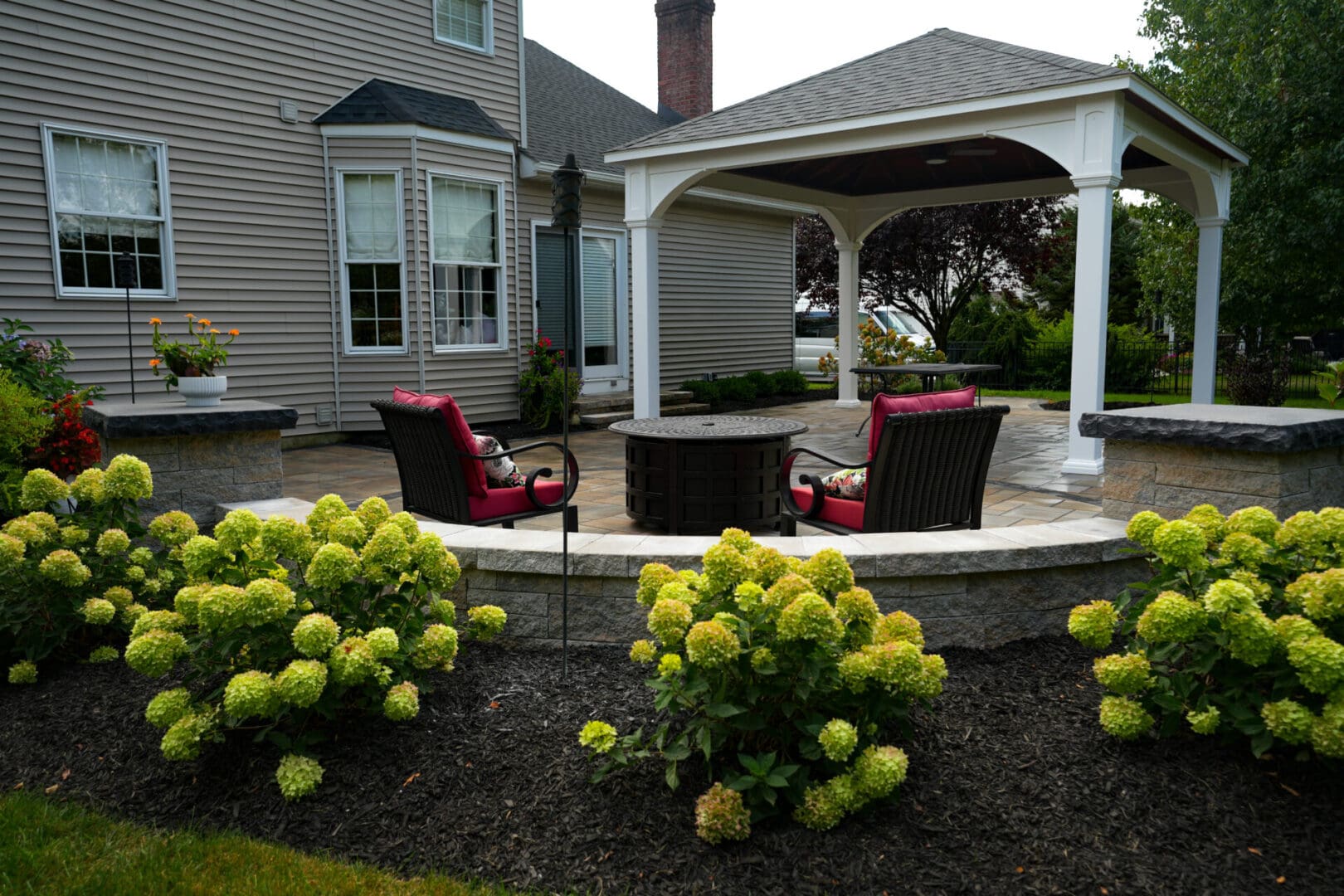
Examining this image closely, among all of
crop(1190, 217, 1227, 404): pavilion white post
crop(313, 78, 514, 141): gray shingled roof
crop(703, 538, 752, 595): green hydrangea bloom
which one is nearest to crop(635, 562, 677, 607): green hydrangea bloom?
crop(703, 538, 752, 595): green hydrangea bloom

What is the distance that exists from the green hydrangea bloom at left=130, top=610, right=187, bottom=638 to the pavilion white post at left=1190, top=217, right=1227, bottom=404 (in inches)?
381

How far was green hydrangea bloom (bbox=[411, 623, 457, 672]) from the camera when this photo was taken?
2.98 meters

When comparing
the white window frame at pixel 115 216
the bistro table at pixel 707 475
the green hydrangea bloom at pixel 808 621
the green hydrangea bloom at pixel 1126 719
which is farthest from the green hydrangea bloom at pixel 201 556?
the white window frame at pixel 115 216

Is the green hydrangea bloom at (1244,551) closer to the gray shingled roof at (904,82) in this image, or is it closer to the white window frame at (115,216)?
the gray shingled roof at (904,82)

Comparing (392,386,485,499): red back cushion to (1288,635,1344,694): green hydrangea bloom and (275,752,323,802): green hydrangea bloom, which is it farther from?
(1288,635,1344,694): green hydrangea bloom

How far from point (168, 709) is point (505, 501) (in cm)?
206

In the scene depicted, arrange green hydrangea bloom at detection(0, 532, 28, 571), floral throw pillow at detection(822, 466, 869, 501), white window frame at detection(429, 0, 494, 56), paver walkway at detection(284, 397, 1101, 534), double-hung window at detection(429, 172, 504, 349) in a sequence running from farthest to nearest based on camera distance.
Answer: white window frame at detection(429, 0, 494, 56)
double-hung window at detection(429, 172, 504, 349)
paver walkway at detection(284, 397, 1101, 534)
floral throw pillow at detection(822, 466, 869, 501)
green hydrangea bloom at detection(0, 532, 28, 571)

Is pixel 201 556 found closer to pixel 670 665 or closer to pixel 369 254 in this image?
pixel 670 665

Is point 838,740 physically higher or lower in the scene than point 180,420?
lower

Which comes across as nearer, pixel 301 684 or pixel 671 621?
pixel 671 621

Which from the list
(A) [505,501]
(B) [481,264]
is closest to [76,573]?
(A) [505,501]

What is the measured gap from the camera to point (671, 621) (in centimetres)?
240

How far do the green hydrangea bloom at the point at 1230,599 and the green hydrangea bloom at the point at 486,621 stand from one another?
6.79 feet

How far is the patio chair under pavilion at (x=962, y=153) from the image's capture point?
6883 millimetres
